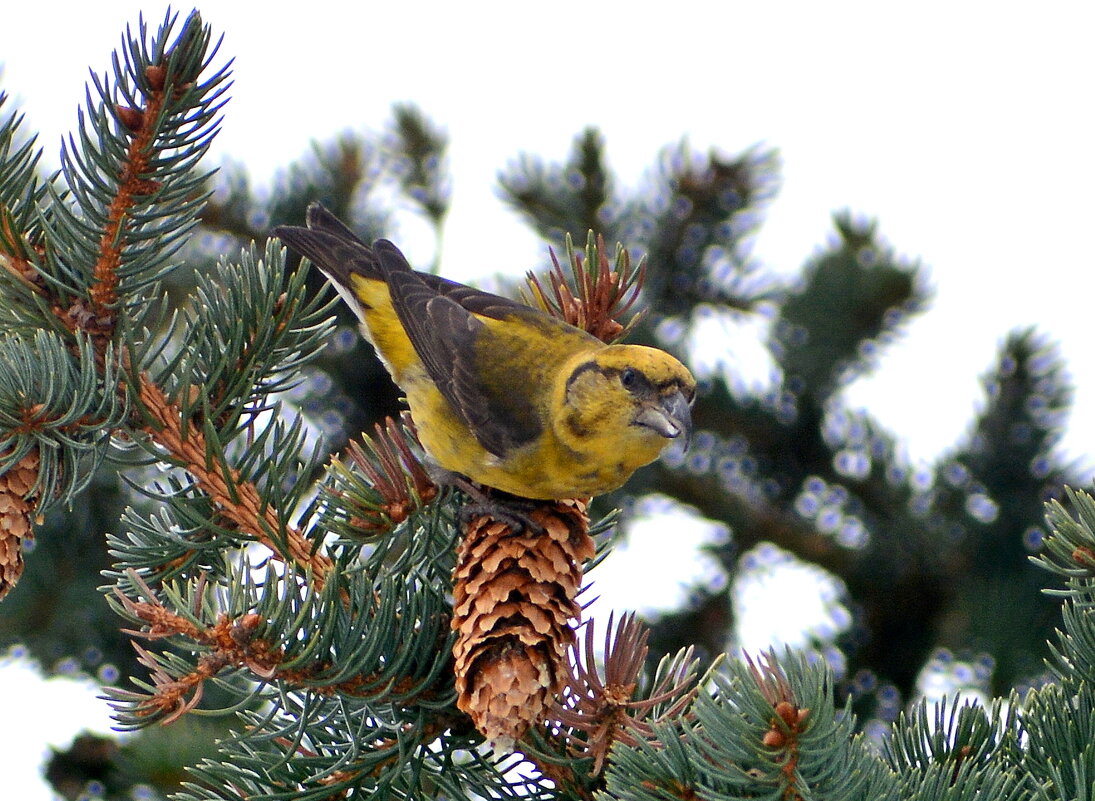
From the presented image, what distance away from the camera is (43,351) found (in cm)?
193

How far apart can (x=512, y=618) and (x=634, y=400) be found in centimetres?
110

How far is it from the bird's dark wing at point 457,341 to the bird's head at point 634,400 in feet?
0.58

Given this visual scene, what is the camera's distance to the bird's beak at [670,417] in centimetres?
291

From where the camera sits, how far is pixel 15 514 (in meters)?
1.95

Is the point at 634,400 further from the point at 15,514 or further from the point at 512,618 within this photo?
the point at 15,514

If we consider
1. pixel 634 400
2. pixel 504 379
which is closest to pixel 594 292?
pixel 634 400

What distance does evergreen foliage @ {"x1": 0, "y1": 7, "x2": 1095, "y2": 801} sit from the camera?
1.69 meters

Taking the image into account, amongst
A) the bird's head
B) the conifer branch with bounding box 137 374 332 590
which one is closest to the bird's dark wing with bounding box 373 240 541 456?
the bird's head

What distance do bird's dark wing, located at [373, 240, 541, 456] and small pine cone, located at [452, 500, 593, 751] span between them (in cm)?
88

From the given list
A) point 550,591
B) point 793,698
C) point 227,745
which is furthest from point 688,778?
point 227,745

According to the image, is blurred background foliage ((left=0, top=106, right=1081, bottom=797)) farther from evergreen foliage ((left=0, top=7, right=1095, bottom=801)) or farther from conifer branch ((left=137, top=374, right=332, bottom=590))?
conifer branch ((left=137, top=374, right=332, bottom=590))

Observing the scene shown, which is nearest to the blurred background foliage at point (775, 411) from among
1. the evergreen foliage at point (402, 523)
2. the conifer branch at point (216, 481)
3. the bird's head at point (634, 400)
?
the evergreen foliage at point (402, 523)

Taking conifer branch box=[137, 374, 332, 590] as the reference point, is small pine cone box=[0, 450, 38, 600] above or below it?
below

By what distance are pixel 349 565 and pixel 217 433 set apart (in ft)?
1.26
